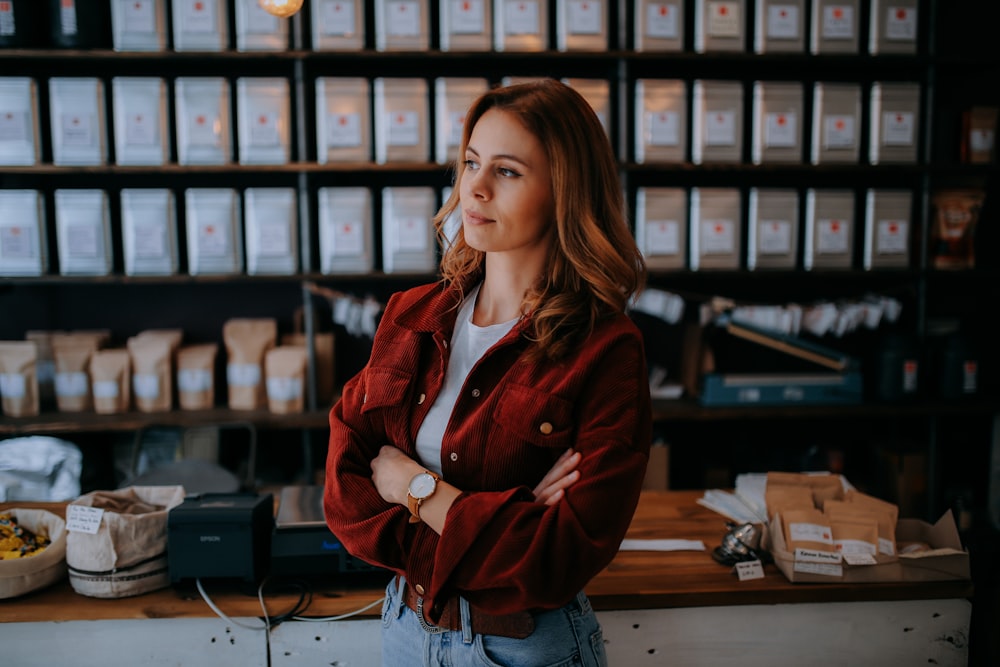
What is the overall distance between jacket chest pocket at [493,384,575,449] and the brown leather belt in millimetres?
235

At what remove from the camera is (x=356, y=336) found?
137 inches

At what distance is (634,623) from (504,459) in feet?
2.07

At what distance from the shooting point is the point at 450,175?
3.33 meters

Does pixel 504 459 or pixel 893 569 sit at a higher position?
pixel 504 459

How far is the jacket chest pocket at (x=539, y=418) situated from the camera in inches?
41.4

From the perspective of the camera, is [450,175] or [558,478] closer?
[558,478]

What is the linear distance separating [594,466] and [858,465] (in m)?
3.16

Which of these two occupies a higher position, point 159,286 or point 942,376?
point 159,286

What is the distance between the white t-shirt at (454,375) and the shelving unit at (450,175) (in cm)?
181

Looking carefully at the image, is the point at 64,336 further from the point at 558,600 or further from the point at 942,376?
the point at 942,376

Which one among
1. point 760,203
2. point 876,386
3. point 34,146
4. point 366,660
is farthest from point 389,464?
point 876,386

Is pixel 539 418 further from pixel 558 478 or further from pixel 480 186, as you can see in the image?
pixel 480 186

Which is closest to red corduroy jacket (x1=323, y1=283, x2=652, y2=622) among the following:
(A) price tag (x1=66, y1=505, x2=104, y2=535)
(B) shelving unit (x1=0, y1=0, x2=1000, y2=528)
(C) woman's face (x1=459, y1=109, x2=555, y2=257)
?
(C) woman's face (x1=459, y1=109, x2=555, y2=257)

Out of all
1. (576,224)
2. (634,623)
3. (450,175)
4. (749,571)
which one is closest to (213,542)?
(634,623)
